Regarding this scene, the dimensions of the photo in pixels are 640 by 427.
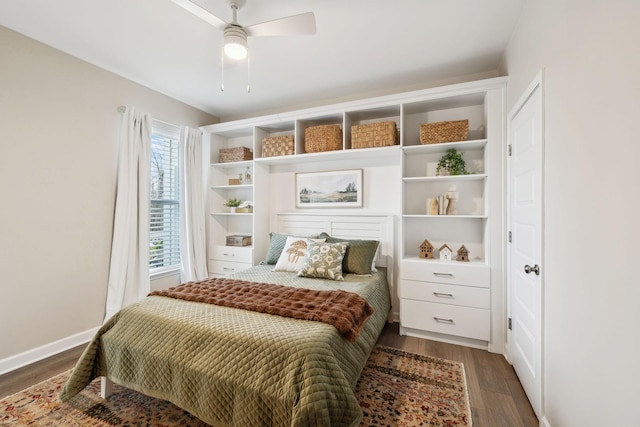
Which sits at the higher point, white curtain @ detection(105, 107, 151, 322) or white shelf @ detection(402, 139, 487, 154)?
white shelf @ detection(402, 139, 487, 154)

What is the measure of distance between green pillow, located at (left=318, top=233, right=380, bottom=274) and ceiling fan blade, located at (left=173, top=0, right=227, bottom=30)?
84.7 inches

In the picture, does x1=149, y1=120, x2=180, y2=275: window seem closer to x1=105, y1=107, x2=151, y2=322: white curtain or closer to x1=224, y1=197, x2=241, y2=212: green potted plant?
x1=105, y1=107, x2=151, y2=322: white curtain

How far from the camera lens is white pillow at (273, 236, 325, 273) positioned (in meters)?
2.97

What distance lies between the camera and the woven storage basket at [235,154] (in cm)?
384

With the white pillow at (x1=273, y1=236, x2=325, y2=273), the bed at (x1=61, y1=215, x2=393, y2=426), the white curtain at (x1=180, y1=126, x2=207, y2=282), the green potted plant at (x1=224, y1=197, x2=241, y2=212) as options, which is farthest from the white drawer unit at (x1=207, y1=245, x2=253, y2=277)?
the bed at (x1=61, y1=215, x2=393, y2=426)

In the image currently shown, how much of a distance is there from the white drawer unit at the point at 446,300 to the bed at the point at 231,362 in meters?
0.86

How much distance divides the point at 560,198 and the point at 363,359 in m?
1.44

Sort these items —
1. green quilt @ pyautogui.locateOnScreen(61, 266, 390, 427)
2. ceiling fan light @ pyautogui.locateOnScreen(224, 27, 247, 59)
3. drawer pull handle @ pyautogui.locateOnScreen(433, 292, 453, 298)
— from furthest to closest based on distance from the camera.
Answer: drawer pull handle @ pyautogui.locateOnScreen(433, 292, 453, 298)
ceiling fan light @ pyautogui.locateOnScreen(224, 27, 247, 59)
green quilt @ pyautogui.locateOnScreen(61, 266, 390, 427)

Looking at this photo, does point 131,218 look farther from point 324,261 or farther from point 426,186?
point 426,186

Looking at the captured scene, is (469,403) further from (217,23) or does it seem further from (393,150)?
(217,23)

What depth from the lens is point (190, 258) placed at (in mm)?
3666

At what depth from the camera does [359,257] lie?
290 centimetres

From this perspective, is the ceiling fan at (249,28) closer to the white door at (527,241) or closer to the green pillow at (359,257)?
the white door at (527,241)

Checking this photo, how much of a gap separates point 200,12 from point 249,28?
0.32 m
